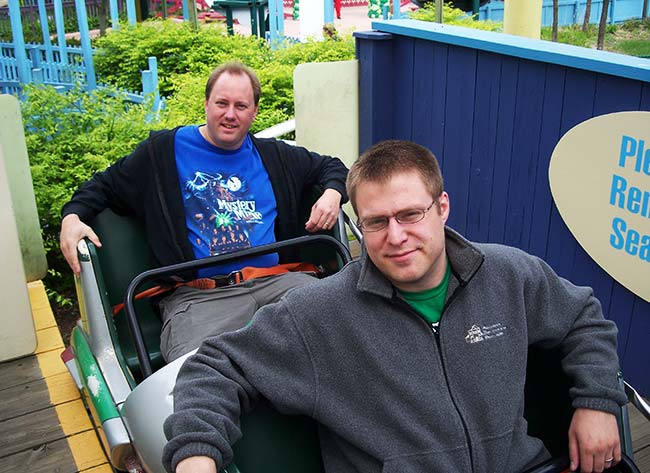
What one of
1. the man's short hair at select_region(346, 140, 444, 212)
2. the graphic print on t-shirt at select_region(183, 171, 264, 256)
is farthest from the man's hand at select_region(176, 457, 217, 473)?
the graphic print on t-shirt at select_region(183, 171, 264, 256)

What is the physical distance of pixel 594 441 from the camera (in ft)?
5.10

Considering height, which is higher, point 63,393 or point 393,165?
point 393,165

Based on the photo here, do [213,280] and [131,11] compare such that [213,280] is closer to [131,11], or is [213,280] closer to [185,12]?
[131,11]

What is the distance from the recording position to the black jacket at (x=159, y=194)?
2561 millimetres

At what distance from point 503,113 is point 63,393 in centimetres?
232

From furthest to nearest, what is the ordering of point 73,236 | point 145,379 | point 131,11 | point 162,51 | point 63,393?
point 131,11 → point 162,51 → point 63,393 → point 73,236 → point 145,379

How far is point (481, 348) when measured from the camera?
1555mm

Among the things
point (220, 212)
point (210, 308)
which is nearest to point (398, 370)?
point (210, 308)

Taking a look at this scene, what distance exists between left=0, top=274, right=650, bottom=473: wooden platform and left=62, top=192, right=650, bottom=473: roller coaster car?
17 centimetres

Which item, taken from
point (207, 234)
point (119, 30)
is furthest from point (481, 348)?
point (119, 30)

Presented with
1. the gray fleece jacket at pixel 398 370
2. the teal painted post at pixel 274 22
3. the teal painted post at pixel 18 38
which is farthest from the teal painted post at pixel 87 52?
the gray fleece jacket at pixel 398 370

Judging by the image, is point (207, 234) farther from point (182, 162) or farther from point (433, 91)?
point (433, 91)

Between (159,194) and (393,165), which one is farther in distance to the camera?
(159,194)

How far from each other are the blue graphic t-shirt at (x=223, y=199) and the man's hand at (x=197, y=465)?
4.21 ft
